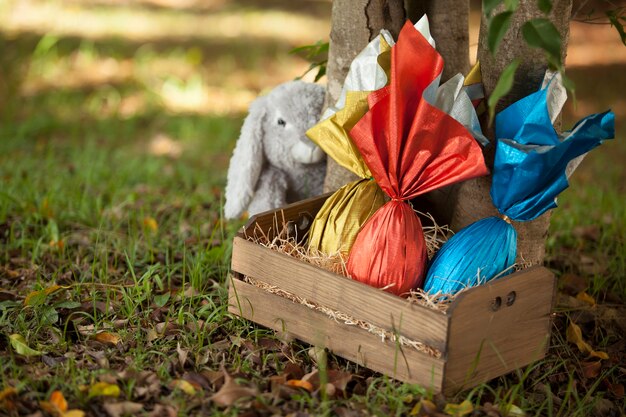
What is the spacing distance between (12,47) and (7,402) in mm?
3822

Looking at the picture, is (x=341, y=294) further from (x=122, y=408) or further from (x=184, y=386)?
(x=122, y=408)

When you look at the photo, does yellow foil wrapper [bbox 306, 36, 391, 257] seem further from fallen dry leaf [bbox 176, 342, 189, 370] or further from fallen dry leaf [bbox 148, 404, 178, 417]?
fallen dry leaf [bbox 148, 404, 178, 417]

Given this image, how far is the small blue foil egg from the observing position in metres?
1.92

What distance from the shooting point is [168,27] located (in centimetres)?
575

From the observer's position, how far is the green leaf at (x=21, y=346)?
1998 millimetres

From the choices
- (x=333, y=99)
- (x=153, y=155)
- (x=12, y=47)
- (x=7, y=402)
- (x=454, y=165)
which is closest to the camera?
(x=7, y=402)

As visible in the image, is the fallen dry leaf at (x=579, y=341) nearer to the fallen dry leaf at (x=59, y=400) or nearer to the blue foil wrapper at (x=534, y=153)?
the blue foil wrapper at (x=534, y=153)

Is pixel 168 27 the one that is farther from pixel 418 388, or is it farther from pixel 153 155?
pixel 418 388

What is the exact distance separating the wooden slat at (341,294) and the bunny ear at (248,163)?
0.38 m

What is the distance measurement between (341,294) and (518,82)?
723mm

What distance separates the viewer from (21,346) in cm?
201

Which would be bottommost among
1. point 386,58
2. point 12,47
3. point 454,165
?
point 12,47

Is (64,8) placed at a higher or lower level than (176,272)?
higher

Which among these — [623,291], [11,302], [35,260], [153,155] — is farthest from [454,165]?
[153,155]
